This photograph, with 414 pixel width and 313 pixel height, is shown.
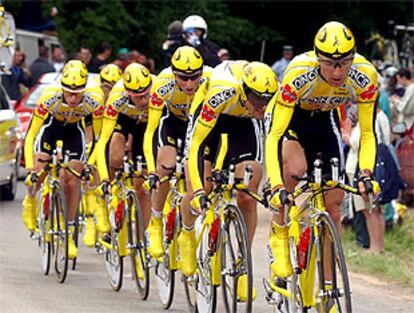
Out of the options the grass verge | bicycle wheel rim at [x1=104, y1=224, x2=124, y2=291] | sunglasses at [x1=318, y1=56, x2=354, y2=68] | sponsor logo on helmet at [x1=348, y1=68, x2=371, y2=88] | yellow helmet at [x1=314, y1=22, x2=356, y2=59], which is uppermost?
yellow helmet at [x1=314, y1=22, x2=356, y2=59]

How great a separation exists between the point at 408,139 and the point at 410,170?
0.51 metres

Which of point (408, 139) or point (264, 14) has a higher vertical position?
point (264, 14)

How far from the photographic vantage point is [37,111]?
13742 mm

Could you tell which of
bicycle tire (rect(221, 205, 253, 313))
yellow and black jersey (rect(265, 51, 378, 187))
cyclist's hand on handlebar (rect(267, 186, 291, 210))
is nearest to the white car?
bicycle tire (rect(221, 205, 253, 313))

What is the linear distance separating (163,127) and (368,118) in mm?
3200

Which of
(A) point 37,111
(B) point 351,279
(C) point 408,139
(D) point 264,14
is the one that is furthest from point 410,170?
(D) point 264,14

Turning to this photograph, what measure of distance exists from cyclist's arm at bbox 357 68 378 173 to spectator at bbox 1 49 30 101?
16.6m

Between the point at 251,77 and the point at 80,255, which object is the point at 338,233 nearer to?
the point at 251,77

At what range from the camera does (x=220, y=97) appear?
10.1 metres

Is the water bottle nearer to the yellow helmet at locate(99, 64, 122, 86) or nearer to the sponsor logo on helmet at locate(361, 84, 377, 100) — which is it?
the sponsor logo on helmet at locate(361, 84, 377, 100)

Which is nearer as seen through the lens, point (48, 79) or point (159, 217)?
point (159, 217)

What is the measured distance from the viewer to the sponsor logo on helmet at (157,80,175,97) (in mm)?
11891

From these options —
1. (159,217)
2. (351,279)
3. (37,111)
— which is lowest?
(351,279)

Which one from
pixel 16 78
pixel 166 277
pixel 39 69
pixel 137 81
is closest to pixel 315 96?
pixel 166 277
